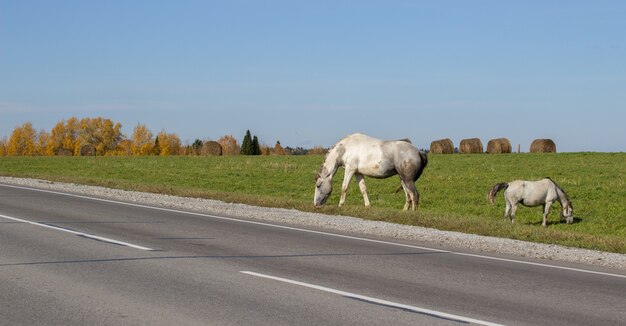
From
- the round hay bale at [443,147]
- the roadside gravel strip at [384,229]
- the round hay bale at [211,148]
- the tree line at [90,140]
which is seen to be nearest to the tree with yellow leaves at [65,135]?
the tree line at [90,140]

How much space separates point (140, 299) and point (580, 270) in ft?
22.1

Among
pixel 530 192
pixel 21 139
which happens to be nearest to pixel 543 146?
pixel 530 192

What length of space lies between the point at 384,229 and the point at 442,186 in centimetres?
1986

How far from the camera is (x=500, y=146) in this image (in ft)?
211

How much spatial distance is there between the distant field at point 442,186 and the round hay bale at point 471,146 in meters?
8.44

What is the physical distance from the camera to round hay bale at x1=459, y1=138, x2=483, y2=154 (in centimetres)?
6494

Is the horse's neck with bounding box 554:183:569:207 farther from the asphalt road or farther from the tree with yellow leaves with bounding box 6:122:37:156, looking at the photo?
the tree with yellow leaves with bounding box 6:122:37:156

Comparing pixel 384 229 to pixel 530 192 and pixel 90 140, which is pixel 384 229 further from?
pixel 90 140

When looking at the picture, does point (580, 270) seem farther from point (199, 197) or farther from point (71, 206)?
point (199, 197)

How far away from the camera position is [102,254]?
1222cm

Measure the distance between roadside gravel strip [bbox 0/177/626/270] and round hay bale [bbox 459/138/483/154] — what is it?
4194 centimetres

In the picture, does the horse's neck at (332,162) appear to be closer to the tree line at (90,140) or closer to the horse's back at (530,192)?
the horse's back at (530,192)

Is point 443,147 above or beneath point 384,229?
above

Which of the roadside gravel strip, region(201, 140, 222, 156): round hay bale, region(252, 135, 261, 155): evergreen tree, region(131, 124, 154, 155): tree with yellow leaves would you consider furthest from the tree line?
the roadside gravel strip
